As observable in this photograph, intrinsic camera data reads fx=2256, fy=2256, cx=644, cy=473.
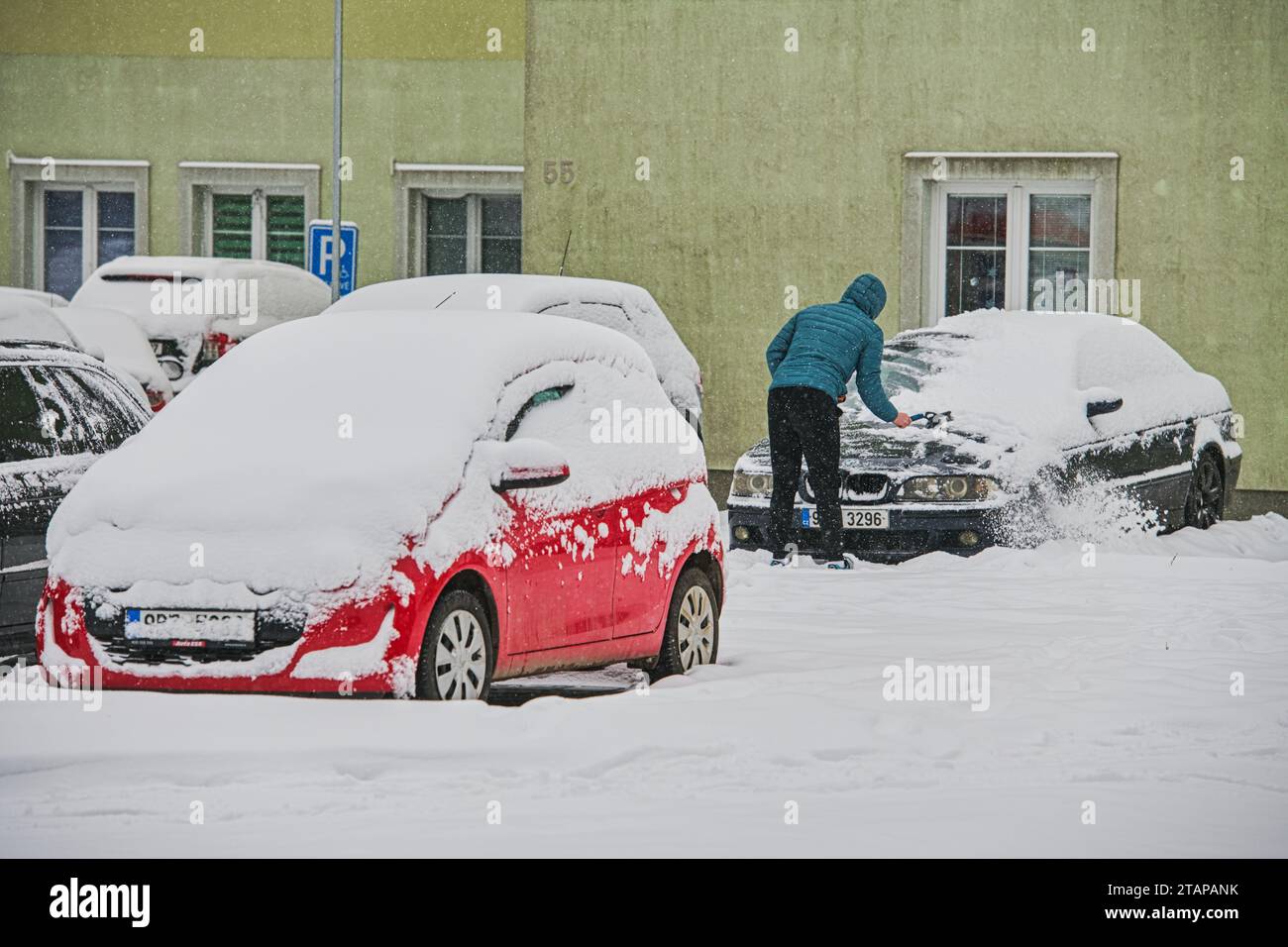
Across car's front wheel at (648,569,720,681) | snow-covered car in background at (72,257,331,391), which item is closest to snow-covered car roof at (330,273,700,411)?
car's front wheel at (648,569,720,681)

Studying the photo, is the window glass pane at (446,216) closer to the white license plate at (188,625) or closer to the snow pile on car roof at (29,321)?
the snow pile on car roof at (29,321)

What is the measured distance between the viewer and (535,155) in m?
19.7

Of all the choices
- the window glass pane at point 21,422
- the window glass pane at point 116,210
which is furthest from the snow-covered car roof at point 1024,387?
the window glass pane at point 116,210

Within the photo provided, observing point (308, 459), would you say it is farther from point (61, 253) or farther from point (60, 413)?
point (61, 253)

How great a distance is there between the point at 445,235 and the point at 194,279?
222 inches

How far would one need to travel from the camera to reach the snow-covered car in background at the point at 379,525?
307 inches

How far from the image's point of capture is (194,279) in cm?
2231

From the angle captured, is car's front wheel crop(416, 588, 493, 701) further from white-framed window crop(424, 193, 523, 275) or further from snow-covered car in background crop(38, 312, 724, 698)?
white-framed window crop(424, 193, 523, 275)

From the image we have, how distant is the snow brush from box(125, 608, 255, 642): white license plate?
7.09m

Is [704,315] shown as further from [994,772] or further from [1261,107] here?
[994,772]

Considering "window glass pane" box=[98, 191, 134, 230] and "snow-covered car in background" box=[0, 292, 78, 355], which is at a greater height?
"window glass pane" box=[98, 191, 134, 230]

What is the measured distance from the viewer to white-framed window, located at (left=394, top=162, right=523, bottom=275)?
1046 inches
